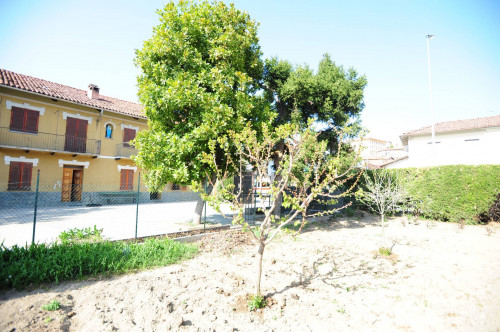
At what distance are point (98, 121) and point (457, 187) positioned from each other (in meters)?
23.8

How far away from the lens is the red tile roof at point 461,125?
20447 mm

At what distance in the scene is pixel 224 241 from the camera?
284 inches

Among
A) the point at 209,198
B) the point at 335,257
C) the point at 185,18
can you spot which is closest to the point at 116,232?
the point at 209,198

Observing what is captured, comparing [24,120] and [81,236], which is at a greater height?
[24,120]

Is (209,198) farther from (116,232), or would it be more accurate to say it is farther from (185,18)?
(185,18)

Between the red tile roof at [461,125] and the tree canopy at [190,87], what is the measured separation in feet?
72.1

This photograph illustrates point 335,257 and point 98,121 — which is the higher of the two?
point 98,121

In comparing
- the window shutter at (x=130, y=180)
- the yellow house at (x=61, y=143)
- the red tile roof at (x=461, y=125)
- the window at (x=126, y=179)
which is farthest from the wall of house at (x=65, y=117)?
the red tile roof at (x=461, y=125)

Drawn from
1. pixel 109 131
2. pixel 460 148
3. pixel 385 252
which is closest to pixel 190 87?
pixel 385 252

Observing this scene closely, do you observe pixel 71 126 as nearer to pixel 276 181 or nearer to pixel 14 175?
pixel 14 175

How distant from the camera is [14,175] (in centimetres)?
1480

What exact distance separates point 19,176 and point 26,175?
1.09 ft

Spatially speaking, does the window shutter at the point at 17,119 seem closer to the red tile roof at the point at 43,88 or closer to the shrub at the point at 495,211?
the red tile roof at the point at 43,88

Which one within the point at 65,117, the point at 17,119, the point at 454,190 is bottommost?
the point at 454,190
